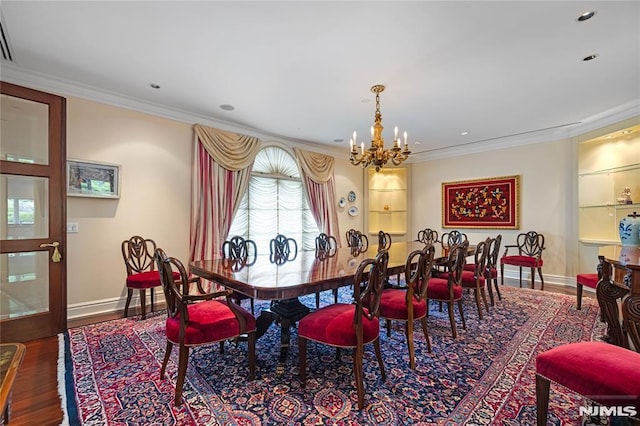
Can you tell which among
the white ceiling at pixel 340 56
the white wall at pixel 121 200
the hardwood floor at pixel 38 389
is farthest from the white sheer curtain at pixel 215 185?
the hardwood floor at pixel 38 389

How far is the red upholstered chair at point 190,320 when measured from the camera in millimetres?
1892

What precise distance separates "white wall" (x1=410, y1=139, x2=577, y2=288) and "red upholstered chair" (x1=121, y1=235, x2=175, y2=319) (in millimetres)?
5713

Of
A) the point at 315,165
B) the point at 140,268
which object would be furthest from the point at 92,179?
the point at 315,165

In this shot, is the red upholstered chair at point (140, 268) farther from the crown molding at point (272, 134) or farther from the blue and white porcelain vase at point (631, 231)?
the blue and white porcelain vase at point (631, 231)

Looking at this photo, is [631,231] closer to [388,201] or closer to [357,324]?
[357,324]

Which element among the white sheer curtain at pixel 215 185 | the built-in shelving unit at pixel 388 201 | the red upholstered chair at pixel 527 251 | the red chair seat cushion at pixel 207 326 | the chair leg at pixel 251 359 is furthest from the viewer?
the built-in shelving unit at pixel 388 201

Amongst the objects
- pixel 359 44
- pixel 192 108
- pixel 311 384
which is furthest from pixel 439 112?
pixel 311 384

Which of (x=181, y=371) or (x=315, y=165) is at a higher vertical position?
(x=315, y=165)

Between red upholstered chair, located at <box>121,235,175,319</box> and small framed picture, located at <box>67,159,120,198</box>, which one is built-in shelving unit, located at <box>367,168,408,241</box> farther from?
small framed picture, located at <box>67,159,120,198</box>

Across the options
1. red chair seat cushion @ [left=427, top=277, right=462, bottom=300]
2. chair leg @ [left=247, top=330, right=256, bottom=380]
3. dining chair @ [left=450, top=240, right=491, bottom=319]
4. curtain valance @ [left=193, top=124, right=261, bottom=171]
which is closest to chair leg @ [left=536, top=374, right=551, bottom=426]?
red chair seat cushion @ [left=427, top=277, right=462, bottom=300]

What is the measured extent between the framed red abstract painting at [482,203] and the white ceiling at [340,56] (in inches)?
65.5

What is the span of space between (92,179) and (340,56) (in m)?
3.12

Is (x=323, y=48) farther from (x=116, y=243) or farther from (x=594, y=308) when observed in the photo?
(x=594, y=308)

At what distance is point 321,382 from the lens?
2.10 meters
